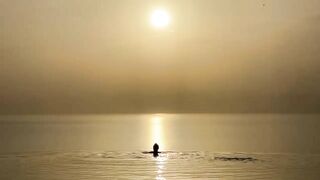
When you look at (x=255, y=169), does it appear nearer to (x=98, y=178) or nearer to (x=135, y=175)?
(x=135, y=175)

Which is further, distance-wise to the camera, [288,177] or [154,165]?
[154,165]

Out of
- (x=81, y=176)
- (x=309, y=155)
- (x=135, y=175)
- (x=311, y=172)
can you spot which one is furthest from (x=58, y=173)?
(x=309, y=155)

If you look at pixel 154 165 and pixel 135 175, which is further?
pixel 154 165

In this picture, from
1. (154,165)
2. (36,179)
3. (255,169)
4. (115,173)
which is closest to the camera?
(36,179)

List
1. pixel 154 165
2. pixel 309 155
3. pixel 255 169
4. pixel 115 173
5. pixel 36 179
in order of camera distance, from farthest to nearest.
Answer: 1. pixel 309 155
2. pixel 154 165
3. pixel 255 169
4. pixel 115 173
5. pixel 36 179

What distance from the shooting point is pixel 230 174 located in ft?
180

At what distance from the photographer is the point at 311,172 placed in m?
57.7

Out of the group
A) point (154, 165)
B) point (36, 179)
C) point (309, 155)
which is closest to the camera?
point (36, 179)

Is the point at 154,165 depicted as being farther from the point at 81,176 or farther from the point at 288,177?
the point at 288,177

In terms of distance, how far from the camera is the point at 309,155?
81062 mm

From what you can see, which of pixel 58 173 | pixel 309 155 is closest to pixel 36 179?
pixel 58 173

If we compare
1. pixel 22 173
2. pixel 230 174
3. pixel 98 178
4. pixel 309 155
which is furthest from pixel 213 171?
pixel 309 155

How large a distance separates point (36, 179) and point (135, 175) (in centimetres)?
1048

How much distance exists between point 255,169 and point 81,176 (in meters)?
21.0
